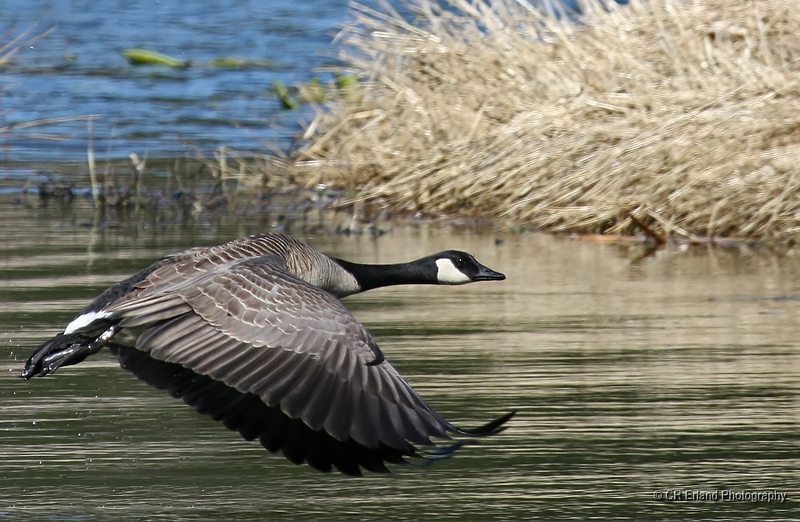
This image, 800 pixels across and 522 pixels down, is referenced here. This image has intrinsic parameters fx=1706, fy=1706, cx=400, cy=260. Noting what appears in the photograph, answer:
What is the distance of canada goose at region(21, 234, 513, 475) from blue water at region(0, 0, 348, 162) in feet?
10.9

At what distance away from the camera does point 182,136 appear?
16.8 m

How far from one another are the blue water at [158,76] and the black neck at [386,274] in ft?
7.96

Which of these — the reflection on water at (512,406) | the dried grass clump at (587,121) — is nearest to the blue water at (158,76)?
the dried grass clump at (587,121)

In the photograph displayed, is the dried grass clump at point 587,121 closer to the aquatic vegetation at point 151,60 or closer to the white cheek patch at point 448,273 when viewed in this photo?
the white cheek patch at point 448,273

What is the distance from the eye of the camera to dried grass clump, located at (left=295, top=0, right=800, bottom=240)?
11414 millimetres

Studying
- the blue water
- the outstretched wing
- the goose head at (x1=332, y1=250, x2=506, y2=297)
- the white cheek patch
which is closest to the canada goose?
the outstretched wing

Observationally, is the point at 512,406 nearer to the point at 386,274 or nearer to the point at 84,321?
the point at 386,274

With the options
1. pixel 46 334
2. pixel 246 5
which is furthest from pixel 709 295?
pixel 246 5

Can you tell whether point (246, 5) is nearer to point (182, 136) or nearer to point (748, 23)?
point (182, 136)

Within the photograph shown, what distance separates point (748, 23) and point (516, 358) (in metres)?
5.77

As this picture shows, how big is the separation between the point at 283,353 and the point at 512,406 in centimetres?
139

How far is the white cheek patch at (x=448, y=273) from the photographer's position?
27.0 ft

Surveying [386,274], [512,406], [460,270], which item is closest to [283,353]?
[512,406]

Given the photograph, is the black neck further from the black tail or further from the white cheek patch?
the black tail
